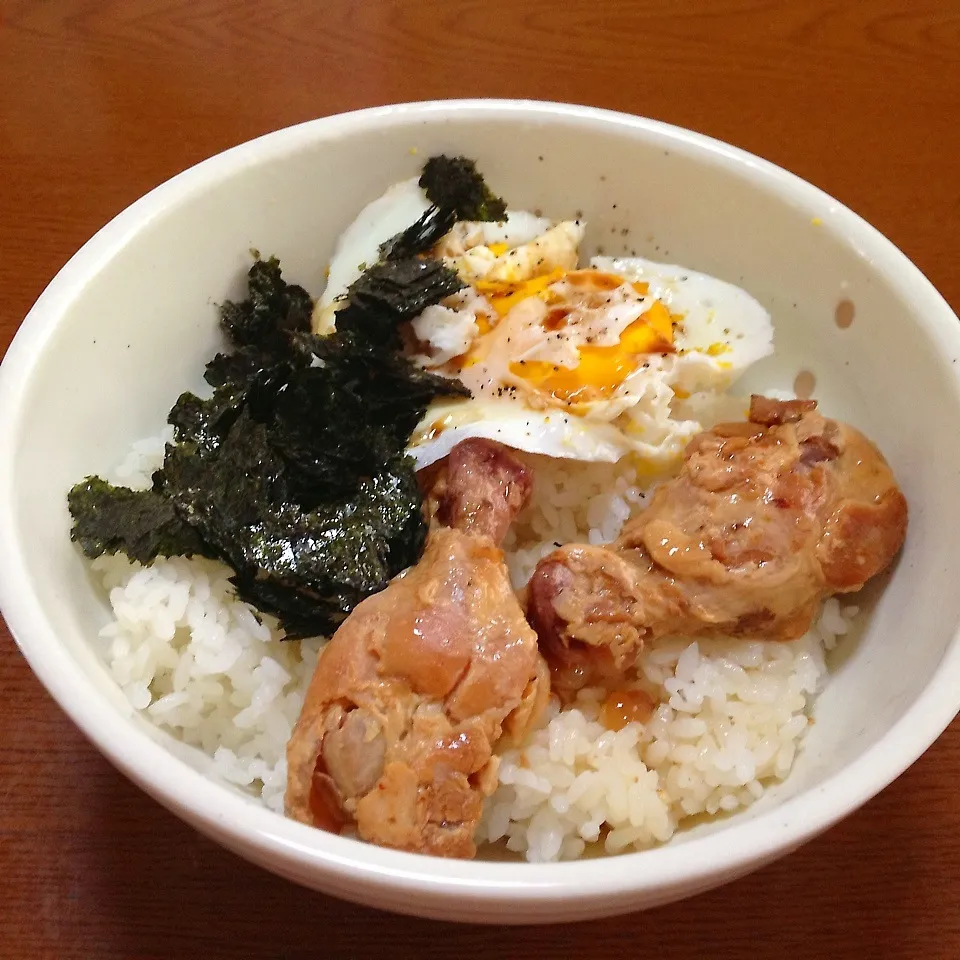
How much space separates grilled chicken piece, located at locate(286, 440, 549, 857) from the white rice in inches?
6.0

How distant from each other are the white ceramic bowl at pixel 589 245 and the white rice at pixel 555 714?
5 cm

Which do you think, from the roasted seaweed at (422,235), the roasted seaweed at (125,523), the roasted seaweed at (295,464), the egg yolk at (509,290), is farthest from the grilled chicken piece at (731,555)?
the roasted seaweed at (422,235)

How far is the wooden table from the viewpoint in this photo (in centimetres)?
143

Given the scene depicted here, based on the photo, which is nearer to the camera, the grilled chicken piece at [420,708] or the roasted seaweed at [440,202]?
the grilled chicken piece at [420,708]

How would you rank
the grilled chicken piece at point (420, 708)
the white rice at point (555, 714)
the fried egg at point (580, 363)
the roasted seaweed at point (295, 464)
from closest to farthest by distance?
the grilled chicken piece at point (420, 708)
the white rice at point (555, 714)
the roasted seaweed at point (295, 464)
the fried egg at point (580, 363)

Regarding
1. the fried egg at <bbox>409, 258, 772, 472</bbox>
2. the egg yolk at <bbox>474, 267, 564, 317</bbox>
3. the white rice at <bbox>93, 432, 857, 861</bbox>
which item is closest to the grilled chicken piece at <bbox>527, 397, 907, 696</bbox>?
the white rice at <bbox>93, 432, 857, 861</bbox>

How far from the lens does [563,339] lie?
5.50ft

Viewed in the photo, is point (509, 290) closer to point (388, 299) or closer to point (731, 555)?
point (388, 299)

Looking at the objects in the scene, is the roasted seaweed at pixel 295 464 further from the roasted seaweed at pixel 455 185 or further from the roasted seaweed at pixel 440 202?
the roasted seaweed at pixel 455 185

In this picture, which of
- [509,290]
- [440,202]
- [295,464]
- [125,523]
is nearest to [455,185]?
[440,202]

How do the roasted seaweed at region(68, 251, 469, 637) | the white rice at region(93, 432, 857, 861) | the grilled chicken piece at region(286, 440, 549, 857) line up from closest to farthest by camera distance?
the grilled chicken piece at region(286, 440, 549, 857) → the white rice at region(93, 432, 857, 861) → the roasted seaweed at region(68, 251, 469, 637)

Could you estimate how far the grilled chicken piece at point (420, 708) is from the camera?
1162mm

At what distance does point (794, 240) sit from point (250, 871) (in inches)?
60.1

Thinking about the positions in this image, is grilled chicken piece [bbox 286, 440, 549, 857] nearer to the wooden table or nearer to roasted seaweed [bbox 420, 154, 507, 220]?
the wooden table
